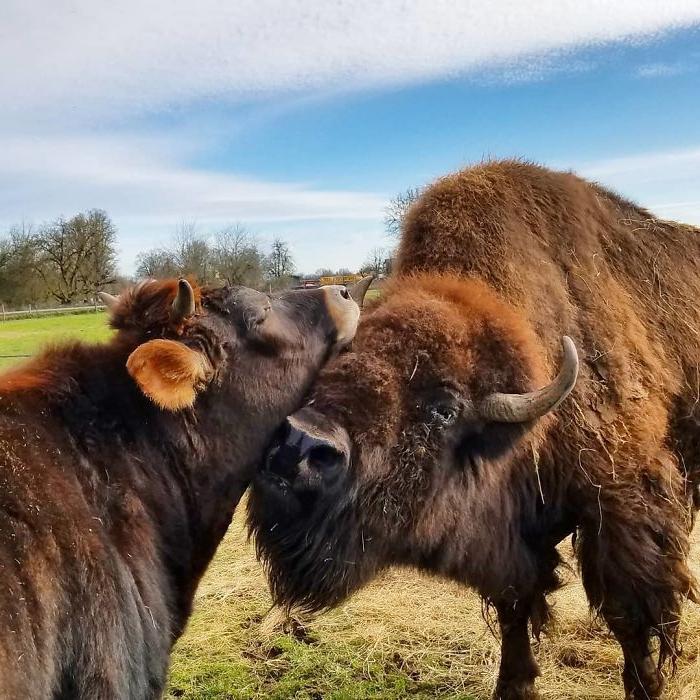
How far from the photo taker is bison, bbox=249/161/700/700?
2.98 metres

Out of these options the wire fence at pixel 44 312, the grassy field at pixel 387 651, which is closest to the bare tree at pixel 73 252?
the wire fence at pixel 44 312

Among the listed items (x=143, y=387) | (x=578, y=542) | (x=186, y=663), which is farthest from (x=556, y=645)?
(x=143, y=387)

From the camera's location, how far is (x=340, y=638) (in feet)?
16.5

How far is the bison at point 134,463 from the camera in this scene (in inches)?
92.0

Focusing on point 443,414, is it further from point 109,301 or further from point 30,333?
point 30,333

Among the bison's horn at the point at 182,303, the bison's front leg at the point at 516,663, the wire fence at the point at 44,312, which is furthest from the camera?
the wire fence at the point at 44,312

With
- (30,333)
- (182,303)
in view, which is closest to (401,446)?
(182,303)

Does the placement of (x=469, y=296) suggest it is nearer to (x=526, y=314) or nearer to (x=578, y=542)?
(x=526, y=314)

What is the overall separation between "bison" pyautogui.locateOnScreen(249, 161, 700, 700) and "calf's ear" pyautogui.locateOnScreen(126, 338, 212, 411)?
463mm

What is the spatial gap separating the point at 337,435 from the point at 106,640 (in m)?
1.13

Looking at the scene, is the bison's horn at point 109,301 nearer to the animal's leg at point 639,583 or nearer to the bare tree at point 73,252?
the animal's leg at point 639,583

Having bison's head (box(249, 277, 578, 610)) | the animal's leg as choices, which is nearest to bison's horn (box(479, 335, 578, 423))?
bison's head (box(249, 277, 578, 610))

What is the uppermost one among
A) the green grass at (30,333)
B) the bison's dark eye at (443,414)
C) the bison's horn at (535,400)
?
the bison's horn at (535,400)

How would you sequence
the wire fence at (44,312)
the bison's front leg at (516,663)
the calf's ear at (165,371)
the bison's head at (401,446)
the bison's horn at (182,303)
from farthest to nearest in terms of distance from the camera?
the wire fence at (44,312) → the bison's front leg at (516,663) → the bison's horn at (182,303) → the bison's head at (401,446) → the calf's ear at (165,371)
